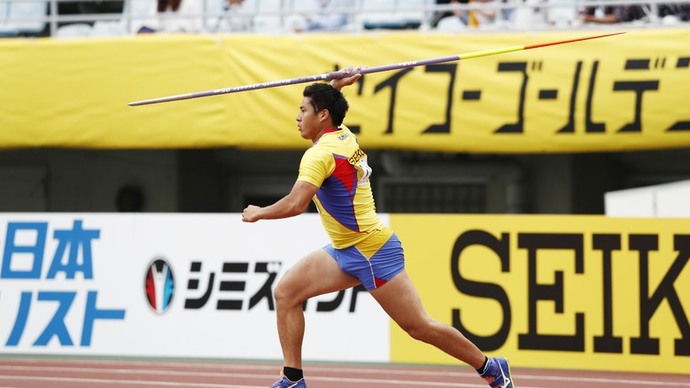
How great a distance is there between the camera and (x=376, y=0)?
45.3 feet

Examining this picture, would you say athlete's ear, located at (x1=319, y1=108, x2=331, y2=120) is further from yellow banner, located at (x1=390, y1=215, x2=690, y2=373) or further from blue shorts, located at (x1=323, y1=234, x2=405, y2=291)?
yellow banner, located at (x1=390, y1=215, x2=690, y2=373)

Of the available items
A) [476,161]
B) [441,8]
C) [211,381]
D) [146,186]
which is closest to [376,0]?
[441,8]

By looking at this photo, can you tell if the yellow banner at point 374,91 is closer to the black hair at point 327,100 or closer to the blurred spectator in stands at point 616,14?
the blurred spectator in stands at point 616,14

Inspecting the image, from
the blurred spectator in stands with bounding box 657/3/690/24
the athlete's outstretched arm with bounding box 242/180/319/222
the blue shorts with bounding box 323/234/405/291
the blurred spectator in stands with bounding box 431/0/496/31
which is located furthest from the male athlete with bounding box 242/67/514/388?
the blurred spectator in stands with bounding box 657/3/690/24

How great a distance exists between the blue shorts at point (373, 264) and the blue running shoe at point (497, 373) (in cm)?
79

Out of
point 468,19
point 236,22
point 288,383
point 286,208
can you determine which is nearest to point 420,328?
point 288,383

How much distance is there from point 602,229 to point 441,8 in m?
3.39

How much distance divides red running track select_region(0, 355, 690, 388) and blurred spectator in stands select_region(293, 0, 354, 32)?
438 centimetres

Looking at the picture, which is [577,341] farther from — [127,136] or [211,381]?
[127,136]

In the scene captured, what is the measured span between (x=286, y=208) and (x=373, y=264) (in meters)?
0.71

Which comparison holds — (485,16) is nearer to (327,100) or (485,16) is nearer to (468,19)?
(468,19)

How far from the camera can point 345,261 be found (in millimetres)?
7156

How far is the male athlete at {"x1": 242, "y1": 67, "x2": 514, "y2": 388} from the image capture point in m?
7.03

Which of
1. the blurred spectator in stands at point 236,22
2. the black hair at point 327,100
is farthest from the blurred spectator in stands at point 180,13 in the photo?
the black hair at point 327,100
